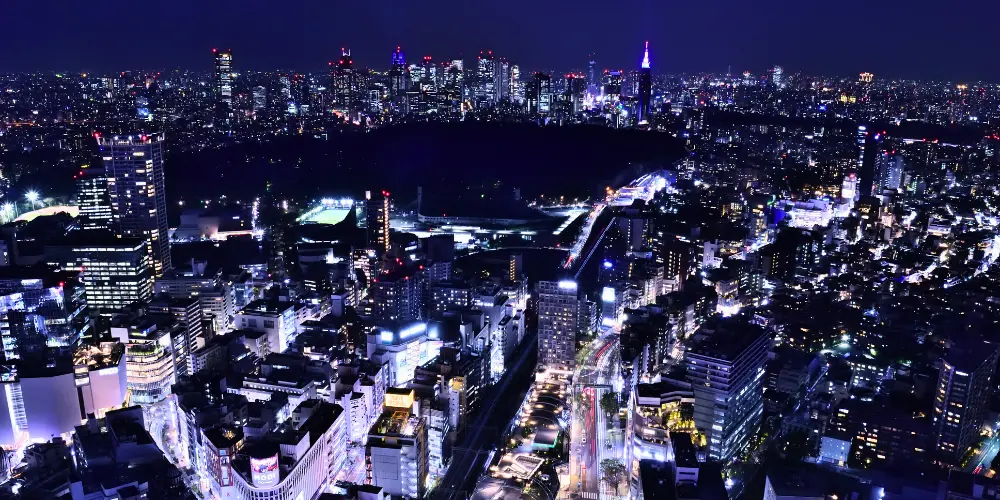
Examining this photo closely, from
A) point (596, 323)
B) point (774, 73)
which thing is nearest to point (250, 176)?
point (596, 323)

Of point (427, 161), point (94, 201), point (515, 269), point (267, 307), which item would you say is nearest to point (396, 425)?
point (267, 307)

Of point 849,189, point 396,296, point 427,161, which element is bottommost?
point 396,296

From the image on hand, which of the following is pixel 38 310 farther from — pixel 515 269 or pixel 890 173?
pixel 890 173

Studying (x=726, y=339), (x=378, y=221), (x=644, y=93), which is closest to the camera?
(x=726, y=339)

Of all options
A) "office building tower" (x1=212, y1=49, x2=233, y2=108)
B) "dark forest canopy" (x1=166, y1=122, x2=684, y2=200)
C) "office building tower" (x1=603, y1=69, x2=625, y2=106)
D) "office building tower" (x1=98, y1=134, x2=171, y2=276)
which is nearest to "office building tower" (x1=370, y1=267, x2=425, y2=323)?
"office building tower" (x1=98, y1=134, x2=171, y2=276)

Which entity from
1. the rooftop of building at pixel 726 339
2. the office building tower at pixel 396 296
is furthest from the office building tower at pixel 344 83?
the rooftop of building at pixel 726 339

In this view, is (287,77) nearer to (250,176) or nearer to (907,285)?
(250,176)

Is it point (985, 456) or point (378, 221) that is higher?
point (378, 221)
